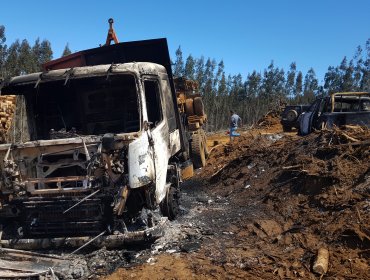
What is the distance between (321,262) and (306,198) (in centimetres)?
261

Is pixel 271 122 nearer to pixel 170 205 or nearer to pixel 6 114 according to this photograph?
pixel 6 114

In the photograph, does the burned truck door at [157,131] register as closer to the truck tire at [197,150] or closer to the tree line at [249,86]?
the truck tire at [197,150]

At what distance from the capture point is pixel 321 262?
190 inches

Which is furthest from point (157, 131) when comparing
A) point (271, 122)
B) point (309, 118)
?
point (271, 122)

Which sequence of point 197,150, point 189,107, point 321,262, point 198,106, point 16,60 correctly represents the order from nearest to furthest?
point 321,262 → point 198,106 → point 189,107 → point 197,150 → point 16,60

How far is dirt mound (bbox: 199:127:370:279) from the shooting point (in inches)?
202

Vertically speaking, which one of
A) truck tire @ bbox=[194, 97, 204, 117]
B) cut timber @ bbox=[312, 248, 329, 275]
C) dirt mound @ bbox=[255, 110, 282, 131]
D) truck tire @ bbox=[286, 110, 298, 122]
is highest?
truck tire @ bbox=[194, 97, 204, 117]

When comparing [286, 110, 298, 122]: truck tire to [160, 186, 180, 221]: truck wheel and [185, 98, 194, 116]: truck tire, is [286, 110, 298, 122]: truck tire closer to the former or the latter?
[185, 98, 194, 116]: truck tire

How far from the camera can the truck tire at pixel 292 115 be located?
22144 mm

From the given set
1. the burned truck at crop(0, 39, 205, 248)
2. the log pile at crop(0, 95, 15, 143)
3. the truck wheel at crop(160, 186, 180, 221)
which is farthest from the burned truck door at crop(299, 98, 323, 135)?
the log pile at crop(0, 95, 15, 143)

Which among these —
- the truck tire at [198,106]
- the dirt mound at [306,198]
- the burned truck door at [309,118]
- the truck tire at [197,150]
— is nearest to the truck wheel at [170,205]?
the dirt mound at [306,198]

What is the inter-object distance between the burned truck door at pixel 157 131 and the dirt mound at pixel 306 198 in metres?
1.62

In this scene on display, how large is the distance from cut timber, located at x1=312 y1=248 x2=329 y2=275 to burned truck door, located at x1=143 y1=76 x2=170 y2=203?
2.17 meters

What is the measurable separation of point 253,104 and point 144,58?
194 feet
